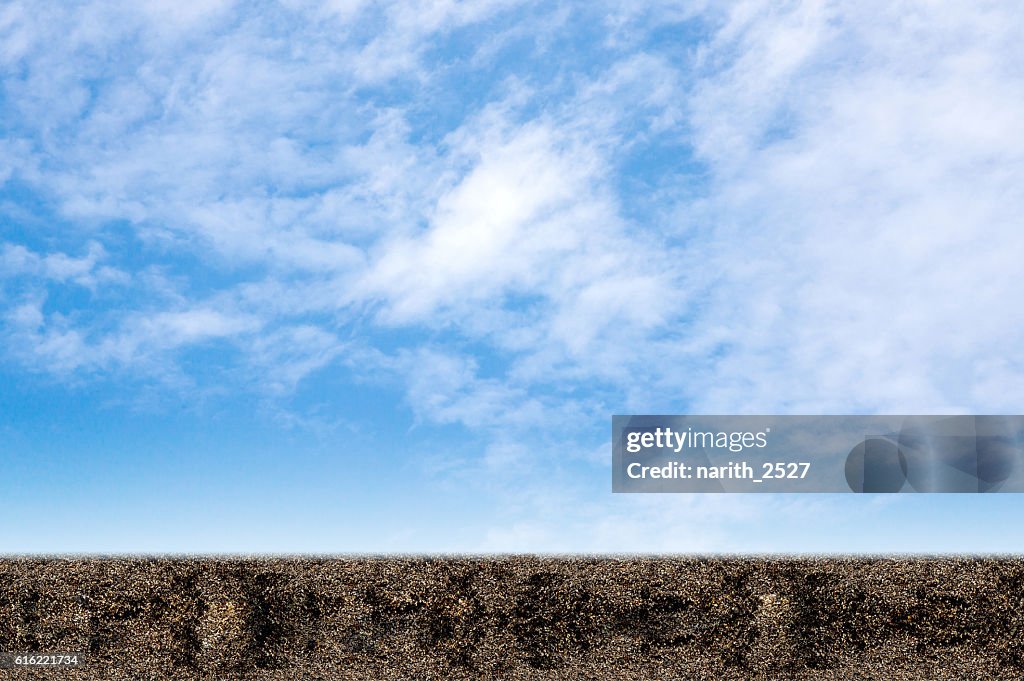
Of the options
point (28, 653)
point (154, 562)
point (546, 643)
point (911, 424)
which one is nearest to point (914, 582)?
point (911, 424)

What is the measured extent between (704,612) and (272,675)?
13.5ft

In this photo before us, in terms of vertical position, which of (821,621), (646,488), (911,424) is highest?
(911,424)

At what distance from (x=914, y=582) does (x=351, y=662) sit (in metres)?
5.35

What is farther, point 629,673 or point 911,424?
point 911,424

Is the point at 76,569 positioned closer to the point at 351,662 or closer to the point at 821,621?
the point at 351,662

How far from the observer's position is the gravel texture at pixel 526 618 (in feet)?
22.1

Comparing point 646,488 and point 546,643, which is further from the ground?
point 646,488

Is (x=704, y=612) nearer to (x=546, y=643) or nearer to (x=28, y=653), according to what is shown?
(x=546, y=643)

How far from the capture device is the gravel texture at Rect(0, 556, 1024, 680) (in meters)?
6.73

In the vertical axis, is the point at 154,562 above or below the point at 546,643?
above

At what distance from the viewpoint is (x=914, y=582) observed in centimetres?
680

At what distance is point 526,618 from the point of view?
685 cm

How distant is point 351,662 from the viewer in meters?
6.82

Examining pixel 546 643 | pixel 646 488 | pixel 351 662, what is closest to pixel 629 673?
pixel 546 643
